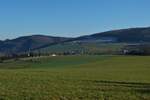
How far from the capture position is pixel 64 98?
17.1 metres

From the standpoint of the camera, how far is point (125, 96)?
18.7m

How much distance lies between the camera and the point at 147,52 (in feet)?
405

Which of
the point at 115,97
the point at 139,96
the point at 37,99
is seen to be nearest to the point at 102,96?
the point at 115,97

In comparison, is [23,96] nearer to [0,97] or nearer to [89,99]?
[0,97]

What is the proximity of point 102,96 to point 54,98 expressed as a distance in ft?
7.51

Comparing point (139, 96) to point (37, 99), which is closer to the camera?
point (37, 99)

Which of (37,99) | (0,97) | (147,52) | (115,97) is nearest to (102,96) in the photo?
(115,97)

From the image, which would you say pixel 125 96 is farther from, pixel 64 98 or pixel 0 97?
pixel 0 97

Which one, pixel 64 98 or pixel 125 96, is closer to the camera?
pixel 64 98

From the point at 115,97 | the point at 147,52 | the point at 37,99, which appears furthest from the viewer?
the point at 147,52

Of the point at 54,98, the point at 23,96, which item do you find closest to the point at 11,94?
the point at 23,96

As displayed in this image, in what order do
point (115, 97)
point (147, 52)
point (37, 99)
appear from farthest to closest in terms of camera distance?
point (147, 52) → point (115, 97) → point (37, 99)

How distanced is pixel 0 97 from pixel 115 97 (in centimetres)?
482

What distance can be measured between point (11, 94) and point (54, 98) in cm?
226
